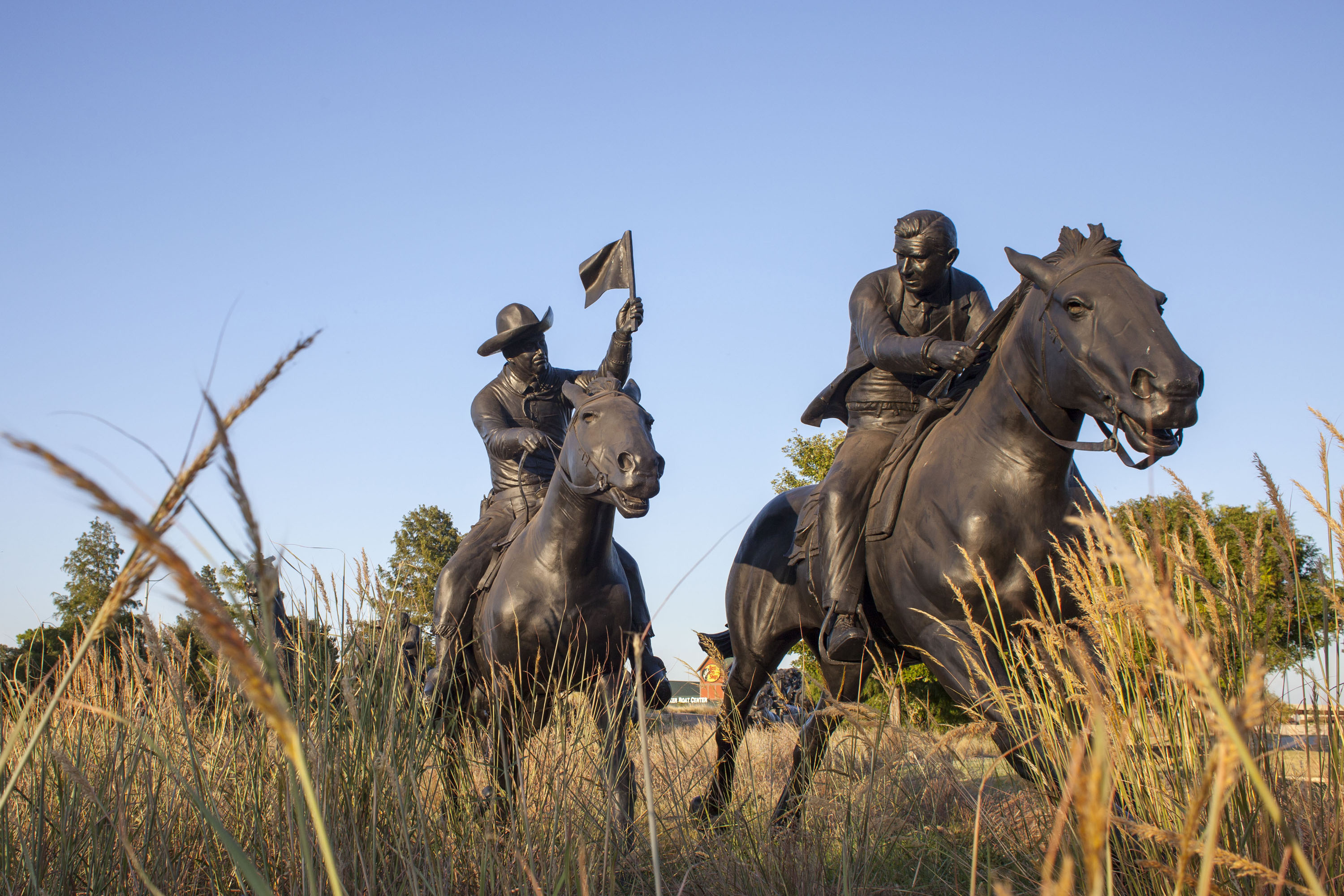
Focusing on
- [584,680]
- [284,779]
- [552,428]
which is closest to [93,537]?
[552,428]

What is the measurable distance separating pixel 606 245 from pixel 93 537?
2854 centimetres

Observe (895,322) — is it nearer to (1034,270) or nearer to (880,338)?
(880,338)

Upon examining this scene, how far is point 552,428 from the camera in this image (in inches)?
312

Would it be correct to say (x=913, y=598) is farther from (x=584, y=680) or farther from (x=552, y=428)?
(x=552, y=428)

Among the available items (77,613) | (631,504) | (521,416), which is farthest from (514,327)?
(77,613)

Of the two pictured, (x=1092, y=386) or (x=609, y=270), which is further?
(x=609, y=270)

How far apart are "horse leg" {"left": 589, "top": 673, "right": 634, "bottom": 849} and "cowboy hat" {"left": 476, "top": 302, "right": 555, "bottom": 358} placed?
9.28ft

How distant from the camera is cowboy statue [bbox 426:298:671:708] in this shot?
6.75 meters

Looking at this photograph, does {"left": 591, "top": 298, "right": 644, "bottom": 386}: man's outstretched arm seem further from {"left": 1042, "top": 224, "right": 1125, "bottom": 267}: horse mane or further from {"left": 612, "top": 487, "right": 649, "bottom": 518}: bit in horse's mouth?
{"left": 1042, "top": 224, "right": 1125, "bottom": 267}: horse mane

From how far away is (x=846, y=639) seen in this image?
5.21 metres

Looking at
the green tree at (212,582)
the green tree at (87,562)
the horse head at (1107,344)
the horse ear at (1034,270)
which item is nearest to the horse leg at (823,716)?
the horse head at (1107,344)

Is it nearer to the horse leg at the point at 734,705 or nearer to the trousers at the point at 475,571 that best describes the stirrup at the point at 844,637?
the horse leg at the point at 734,705

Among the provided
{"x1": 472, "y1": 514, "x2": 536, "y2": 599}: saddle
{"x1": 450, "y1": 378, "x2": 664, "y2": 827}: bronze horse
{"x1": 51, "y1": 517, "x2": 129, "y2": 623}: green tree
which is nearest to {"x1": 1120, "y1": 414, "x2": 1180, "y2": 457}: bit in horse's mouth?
{"x1": 450, "y1": 378, "x2": 664, "y2": 827}: bronze horse

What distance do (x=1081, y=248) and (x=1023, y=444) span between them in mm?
869
